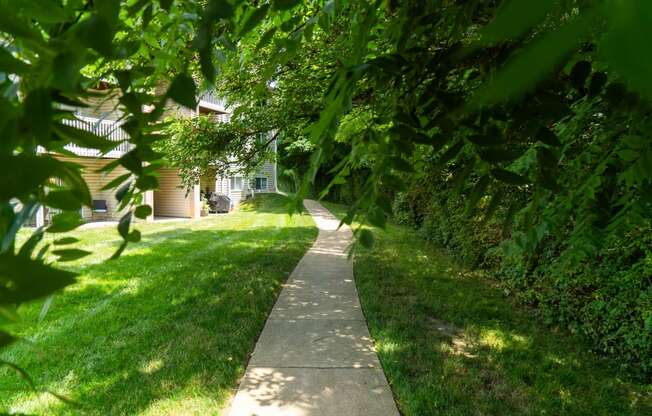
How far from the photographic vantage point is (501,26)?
0.35 metres

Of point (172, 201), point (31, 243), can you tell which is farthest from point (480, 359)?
point (172, 201)

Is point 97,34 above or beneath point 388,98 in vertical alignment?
beneath

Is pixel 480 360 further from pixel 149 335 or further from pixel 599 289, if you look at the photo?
pixel 149 335

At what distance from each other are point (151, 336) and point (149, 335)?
0.05 meters

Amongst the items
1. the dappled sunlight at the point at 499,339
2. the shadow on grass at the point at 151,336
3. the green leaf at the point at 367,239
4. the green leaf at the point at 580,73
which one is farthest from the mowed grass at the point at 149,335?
the dappled sunlight at the point at 499,339

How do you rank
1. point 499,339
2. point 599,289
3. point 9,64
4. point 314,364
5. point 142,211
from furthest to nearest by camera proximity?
point 499,339 < point 599,289 < point 314,364 < point 142,211 < point 9,64

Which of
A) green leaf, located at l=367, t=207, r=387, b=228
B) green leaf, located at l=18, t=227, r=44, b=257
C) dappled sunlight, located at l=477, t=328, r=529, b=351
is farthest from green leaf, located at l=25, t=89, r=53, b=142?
dappled sunlight, located at l=477, t=328, r=529, b=351

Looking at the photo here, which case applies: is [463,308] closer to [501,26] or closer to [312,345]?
[312,345]

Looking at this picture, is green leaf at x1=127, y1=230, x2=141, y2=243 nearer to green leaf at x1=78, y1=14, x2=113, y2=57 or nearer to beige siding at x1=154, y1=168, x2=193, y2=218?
green leaf at x1=78, y1=14, x2=113, y2=57

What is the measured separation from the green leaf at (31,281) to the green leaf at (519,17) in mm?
442

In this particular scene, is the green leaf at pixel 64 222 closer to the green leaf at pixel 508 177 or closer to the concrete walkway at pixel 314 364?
the green leaf at pixel 508 177

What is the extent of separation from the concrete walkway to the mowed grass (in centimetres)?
19

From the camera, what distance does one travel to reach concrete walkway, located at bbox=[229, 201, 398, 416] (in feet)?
11.9

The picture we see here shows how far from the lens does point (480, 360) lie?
4.54 metres
